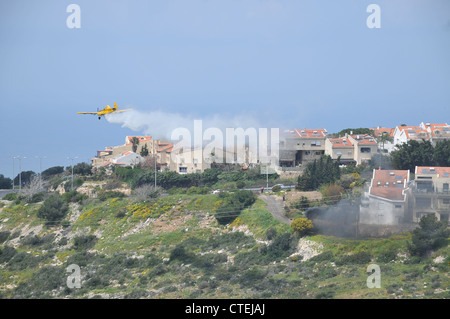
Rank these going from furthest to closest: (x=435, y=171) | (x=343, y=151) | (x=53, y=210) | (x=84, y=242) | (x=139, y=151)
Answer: (x=139, y=151) < (x=343, y=151) < (x=53, y=210) < (x=84, y=242) < (x=435, y=171)

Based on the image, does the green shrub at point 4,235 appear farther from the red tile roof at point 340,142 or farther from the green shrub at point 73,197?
the red tile roof at point 340,142

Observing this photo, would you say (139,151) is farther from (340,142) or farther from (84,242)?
(84,242)

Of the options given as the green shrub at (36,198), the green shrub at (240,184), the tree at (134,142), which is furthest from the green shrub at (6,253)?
the tree at (134,142)

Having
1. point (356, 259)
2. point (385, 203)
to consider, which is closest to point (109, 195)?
point (385, 203)

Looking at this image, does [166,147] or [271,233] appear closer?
[271,233]

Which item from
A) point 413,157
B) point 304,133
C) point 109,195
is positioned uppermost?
point 304,133

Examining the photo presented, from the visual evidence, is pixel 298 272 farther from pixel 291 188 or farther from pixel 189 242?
pixel 291 188

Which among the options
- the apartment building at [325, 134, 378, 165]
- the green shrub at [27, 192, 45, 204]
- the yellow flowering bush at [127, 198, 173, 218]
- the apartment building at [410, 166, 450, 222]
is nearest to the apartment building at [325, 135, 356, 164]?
the apartment building at [325, 134, 378, 165]
